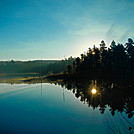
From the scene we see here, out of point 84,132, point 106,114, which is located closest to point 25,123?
point 84,132

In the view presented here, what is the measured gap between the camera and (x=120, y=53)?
5050cm

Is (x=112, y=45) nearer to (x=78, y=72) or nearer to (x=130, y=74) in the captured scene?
(x=130, y=74)

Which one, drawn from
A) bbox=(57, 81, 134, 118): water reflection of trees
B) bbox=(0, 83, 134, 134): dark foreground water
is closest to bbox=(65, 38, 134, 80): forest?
bbox=(57, 81, 134, 118): water reflection of trees

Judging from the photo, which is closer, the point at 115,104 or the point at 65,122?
the point at 65,122

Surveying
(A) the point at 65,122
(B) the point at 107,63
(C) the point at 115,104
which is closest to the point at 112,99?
(C) the point at 115,104

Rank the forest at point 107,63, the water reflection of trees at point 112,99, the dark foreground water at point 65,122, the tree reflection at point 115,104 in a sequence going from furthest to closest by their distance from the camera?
1. the forest at point 107,63
2. the water reflection of trees at point 112,99
3. the tree reflection at point 115,104
4. the dark foreground water at point 65,122

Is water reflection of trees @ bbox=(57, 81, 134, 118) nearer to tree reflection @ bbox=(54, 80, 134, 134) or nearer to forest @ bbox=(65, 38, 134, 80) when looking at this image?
tree reflection @ bbox=(54, 80, 134, 134)

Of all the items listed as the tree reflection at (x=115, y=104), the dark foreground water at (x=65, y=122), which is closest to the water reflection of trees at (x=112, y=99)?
the tree reflection at (x=115, y=104)

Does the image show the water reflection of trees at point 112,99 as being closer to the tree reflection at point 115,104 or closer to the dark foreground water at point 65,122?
the tree reflection at point 115,104

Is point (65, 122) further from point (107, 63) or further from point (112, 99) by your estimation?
point (107, 63)

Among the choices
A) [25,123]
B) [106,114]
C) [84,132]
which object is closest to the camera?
[84,132]

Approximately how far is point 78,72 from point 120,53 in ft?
74.6

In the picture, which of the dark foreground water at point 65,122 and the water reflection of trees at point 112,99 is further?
the water reflection of trees at point 112,99

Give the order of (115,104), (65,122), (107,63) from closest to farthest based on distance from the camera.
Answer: (65,122)
(115,104)
(107,63)
